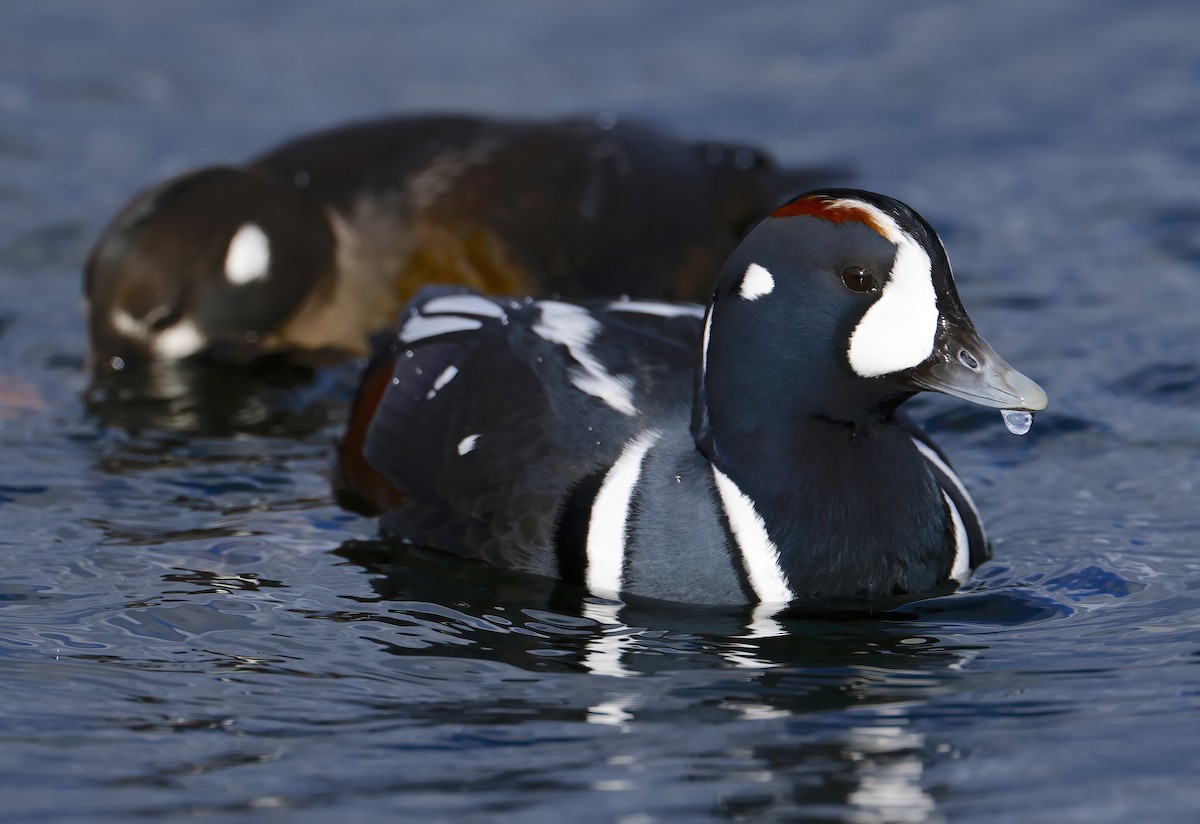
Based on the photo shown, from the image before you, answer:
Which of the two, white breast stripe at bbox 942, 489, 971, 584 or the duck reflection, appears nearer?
the duck reflection

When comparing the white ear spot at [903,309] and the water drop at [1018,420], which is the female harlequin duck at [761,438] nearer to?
the white ear spot at [903,309]

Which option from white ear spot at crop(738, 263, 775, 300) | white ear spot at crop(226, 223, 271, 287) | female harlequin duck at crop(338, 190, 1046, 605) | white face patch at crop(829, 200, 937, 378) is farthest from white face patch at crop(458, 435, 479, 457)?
white ear spot at crop(226, 223, 271, 287)

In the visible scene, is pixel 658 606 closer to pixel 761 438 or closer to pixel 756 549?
pixel 756 549

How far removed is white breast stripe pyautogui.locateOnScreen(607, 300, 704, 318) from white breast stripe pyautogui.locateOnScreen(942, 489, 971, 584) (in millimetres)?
1028

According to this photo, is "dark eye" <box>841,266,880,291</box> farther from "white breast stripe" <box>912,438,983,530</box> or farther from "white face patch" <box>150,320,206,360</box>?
"white face patch" <box>150,320,206,360</box>

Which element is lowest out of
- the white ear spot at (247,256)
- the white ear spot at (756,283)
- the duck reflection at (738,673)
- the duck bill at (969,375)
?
the duck reflection at (738,673)

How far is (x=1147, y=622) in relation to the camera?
487 centimetres

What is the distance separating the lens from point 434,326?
601 centimetres

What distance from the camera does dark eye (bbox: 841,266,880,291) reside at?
4.77m

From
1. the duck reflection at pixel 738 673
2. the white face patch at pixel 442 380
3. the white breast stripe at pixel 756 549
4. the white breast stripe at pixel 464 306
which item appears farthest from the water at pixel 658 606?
the white breast stripe at pixel 464 306

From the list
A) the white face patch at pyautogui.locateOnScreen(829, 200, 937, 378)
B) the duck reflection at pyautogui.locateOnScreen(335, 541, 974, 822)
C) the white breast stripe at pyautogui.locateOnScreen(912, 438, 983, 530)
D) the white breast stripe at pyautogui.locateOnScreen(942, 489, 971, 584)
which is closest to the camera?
the duck reflection at pyautogui.locateOnScreen(335, 541, 974, 822)

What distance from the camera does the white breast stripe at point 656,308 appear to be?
577 cm

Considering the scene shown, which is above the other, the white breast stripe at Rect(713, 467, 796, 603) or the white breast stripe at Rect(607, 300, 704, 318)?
the white breast stripe at Rect(607, 300, 704, 318)

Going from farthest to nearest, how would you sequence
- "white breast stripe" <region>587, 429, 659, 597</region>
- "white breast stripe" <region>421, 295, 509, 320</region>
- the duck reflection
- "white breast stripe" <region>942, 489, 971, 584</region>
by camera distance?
1. "white breast stripe" <region>421, 295, 509, 320</region>
2. "white breast stripe" <region>942, 489, 971, 584</region>
3. "white breast stripe" <region>587, 429, 659, 597</region>
4. the duck reflection
